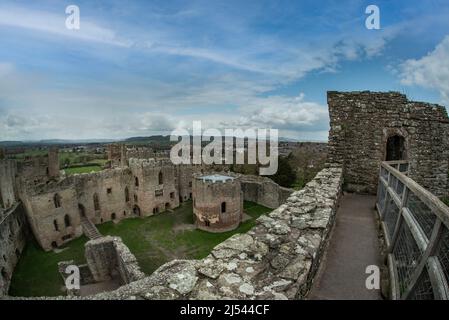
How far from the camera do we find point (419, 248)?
3.49 m

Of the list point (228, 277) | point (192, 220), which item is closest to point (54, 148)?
point (192, 220)

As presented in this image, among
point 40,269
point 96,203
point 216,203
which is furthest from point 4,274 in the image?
point 216,203

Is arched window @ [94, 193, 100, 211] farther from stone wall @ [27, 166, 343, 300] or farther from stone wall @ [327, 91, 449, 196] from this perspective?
stone wall @ [27, 166, 343, 300]

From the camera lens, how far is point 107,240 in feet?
59.0

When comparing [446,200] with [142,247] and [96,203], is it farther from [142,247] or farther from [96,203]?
[96,203]

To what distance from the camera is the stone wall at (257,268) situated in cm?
345

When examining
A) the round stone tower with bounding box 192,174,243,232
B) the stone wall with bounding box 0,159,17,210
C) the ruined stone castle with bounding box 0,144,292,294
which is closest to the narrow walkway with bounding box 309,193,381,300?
the round stone tower with bounding box 192,174,243,232

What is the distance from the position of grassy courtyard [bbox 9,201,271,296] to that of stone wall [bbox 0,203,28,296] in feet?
1.84

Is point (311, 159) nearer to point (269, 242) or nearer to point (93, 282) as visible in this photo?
point (93, 282)

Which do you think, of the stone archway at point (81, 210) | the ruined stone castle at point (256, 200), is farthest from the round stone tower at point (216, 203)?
the stone archway at point (81, 210)

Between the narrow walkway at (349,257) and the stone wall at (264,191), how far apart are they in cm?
1906

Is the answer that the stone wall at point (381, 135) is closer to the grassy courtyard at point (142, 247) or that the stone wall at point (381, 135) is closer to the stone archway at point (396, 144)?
the stone archway at point (396, 144)

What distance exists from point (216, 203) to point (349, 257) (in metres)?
18.5
